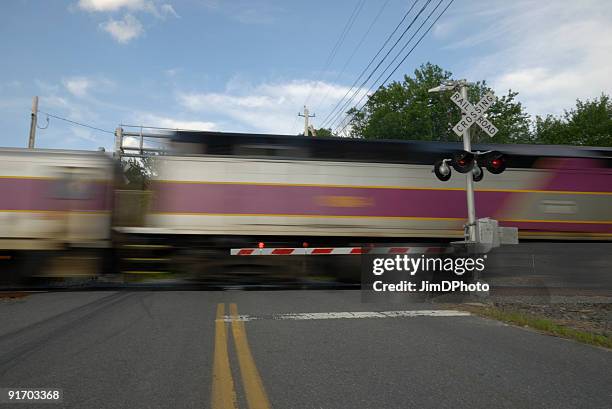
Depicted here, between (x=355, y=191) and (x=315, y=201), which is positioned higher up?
(x=355, y=191)

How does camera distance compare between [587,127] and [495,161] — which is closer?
[495,161]

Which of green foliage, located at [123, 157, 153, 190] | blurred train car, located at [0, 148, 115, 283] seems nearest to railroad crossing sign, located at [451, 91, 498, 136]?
green foliage, located at [123, 157, 153, 190]

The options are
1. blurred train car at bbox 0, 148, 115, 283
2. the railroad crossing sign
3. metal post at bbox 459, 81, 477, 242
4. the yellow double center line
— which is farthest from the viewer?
blurred train car at bbox 0, 148, 115, 283

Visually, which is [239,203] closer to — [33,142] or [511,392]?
[511,392]

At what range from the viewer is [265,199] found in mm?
11312

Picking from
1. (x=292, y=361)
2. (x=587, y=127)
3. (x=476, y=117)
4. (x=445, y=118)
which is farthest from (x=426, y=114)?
(x=292, y=361)

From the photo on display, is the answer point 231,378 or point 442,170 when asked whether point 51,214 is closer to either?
point 231,378

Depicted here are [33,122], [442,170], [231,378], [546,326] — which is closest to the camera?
[231,378]

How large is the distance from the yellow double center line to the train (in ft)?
17.9

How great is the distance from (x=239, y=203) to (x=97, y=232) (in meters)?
3.75

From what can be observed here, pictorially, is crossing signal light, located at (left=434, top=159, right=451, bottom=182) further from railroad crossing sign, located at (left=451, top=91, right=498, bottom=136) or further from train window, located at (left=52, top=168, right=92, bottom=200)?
train window, located at (left=52, top=168, right=92, bottom=200)

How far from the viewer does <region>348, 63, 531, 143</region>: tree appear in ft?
130

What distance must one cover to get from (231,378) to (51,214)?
9061 mm

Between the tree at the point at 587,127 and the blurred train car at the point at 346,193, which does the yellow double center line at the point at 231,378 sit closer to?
the blurred train car at the point at 346,193
